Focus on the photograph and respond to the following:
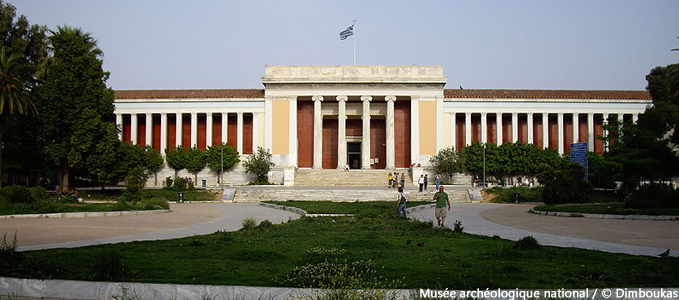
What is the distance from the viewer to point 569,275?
935cm

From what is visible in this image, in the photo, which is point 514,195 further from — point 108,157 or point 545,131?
point 108,157

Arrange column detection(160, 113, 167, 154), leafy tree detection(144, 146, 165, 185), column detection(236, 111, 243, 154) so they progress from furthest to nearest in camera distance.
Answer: column detection(160, 113, 167, 154) → column detection(236, 111, 243, 154) → leafy tree detection(144, 146, 165, 185)

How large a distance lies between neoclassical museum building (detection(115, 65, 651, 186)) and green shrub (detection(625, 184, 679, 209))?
104 feet

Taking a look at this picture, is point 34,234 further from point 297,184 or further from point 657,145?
point 297,184

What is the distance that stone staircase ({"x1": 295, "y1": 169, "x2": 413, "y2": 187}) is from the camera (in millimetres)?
54281

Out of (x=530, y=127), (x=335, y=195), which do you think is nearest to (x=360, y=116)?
(x=530, y=127)

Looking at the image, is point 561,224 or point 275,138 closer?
point 561,224

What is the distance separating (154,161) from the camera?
57.2m

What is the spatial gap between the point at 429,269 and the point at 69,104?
3479 cm

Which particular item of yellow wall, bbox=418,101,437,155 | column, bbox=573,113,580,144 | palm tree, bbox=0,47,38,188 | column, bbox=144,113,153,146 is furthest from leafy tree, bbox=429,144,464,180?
palm tree, bbox=0,47,38,188

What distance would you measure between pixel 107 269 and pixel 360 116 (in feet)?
174

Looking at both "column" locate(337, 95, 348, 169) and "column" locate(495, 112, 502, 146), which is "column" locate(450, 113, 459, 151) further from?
"column" locate(337, 95, 348, 169)

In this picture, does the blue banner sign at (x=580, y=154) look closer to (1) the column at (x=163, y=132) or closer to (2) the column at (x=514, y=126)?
(2) the column at (x=514, y=126)

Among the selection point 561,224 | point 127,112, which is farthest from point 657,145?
point 127,112
